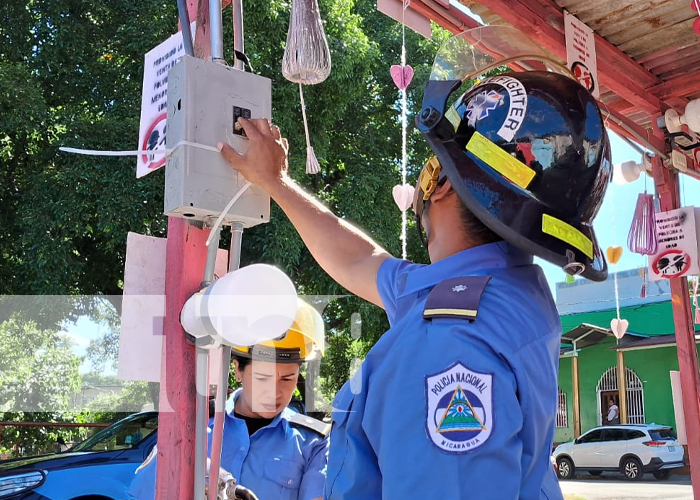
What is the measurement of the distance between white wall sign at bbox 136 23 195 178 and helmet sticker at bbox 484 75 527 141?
2.94ft

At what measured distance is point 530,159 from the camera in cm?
120

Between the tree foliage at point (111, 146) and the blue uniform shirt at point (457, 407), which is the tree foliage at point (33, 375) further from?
the blue uniform shirt at point (457, 407)

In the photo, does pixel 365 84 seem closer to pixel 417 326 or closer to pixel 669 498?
pixel 669 498

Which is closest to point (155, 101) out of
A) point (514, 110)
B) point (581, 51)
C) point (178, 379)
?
point (178, 379)

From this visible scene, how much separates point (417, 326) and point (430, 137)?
403 millimetres

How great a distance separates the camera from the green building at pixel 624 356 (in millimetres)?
20141

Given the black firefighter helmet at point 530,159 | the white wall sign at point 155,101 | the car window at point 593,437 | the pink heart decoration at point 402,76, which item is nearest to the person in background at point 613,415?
the car window at point 593,437

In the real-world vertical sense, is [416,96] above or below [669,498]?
above

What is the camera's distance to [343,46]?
33.4 feet

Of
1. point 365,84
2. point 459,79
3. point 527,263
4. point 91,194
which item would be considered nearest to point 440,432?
point 527,263

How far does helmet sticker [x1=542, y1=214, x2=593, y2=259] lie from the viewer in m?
1.17

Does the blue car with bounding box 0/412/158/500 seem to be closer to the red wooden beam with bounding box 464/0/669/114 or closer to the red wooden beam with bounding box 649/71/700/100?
the red wooden beam with bounding box 464/0/669/114

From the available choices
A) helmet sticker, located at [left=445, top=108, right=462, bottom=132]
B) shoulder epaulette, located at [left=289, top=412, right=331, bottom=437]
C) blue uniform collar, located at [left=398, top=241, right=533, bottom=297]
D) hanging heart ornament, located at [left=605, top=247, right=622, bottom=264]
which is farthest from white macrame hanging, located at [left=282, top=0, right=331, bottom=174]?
hanging heart ornament, located at [left=605, top=247, right=622, bottom=264]

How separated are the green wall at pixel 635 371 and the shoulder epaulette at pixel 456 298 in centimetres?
2021
